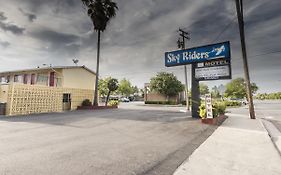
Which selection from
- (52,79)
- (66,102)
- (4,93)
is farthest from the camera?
(52,79)

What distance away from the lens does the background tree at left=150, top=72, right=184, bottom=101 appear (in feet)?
131

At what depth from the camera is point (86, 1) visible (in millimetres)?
22453

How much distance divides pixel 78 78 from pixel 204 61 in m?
18.1

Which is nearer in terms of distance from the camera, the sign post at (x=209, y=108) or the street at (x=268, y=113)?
the sign post at (x=209, y=108)

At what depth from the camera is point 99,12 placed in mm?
22875

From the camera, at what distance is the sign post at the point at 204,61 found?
37.9 ft

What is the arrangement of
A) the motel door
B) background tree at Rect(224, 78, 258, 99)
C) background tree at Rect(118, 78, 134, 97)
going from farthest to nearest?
background tree at Rect(118, 78, 134, 97), background tree at Rect(224, 78, 258, 99), the motel door

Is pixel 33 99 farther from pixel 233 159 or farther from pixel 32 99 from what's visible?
pixel 233 159

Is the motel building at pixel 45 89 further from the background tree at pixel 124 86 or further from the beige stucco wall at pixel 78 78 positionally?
the background tree at pixel 124 86

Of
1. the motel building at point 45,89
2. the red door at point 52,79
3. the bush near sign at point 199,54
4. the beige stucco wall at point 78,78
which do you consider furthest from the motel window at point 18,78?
the bush near sign at point 199,54

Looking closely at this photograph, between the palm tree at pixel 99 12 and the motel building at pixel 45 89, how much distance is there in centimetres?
299

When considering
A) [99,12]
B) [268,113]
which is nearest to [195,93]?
[268,113]

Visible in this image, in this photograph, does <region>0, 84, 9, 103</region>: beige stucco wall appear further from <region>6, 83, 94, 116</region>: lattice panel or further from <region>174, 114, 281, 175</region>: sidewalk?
<region>174, 114, 281, 175</region>: sidewalk

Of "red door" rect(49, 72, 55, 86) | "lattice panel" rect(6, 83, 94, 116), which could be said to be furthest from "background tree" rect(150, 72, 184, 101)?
"red door" rect(49, 72, 55, 86)
